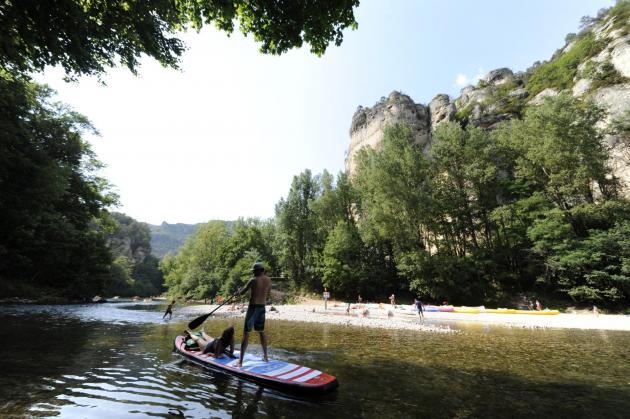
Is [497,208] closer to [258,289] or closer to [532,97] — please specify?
[532,97]

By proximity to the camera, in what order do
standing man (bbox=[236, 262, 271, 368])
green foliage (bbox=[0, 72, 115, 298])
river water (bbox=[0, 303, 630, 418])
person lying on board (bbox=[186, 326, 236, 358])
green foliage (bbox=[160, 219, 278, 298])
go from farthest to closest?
green foliage (bbox=[160, 219, 278, 298])
green foliage (bbox=[0, 72, 115, 298])
person lying on board (bbox=[186, 326, 236, 358])
standing man (bbox=[236, 262, 271, 368])
river water (bbox=[0, 303, 630, 418])

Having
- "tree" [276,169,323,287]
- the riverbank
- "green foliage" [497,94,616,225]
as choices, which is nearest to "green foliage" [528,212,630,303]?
the riverbank

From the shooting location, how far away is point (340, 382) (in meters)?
7.29

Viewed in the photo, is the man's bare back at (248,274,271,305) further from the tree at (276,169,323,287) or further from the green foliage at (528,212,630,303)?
the tree at (276,169,323,287)

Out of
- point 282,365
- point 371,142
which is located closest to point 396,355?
point 282,365

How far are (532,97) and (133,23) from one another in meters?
64.1

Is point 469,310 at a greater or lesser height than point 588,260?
lesser

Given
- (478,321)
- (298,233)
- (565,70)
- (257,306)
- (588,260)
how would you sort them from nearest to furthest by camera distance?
1. (257,306)
2. (478,321)
3. (588,260)
4. (565,70)
5. (298,233)

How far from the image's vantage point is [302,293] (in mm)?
47656

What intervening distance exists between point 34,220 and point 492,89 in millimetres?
80541

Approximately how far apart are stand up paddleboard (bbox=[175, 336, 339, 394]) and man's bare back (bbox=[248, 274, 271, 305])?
5.29ft

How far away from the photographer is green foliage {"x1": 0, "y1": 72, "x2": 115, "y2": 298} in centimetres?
2621

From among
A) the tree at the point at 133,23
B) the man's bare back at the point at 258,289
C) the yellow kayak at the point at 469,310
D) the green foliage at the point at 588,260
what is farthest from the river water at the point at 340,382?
the green foliage at the point at 588,260

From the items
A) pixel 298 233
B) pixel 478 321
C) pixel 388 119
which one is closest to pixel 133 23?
pixel 478 321
